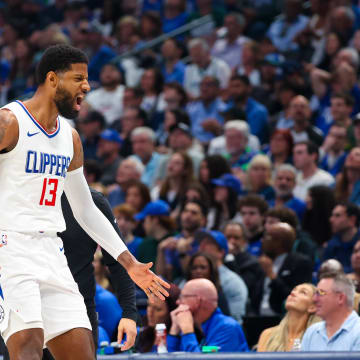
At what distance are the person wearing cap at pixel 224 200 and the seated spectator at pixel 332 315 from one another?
120 inches

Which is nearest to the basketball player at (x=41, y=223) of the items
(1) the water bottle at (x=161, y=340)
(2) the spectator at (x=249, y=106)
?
(1) the water bottle at (x=161, y=340)

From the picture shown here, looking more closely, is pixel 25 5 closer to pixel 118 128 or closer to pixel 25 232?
pixel 118 128

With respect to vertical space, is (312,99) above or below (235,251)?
above

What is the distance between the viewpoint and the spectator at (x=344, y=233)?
7.65 m

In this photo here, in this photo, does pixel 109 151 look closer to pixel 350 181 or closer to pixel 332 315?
pixel 350 181

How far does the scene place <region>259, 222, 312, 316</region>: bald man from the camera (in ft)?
23.4

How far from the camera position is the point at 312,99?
1066cm

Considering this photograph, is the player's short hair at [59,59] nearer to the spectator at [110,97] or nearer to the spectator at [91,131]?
the spectator at [91,131]

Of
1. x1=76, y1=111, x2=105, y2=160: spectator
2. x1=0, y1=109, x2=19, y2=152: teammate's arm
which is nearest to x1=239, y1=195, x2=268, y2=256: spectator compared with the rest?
x1=76, y1=111, x2=105, y2=160: spectator

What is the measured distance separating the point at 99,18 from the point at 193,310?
30.5ft

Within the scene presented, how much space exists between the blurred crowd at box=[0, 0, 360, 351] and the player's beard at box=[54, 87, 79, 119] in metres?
2.67

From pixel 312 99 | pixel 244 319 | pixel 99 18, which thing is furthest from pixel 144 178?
pixel 99 18

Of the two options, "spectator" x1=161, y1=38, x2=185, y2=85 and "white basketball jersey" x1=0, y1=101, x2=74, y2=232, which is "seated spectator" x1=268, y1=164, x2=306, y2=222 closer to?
"spectator" x1=161, y1=38, x2=185, y2=85

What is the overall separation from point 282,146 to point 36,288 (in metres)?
6.29
